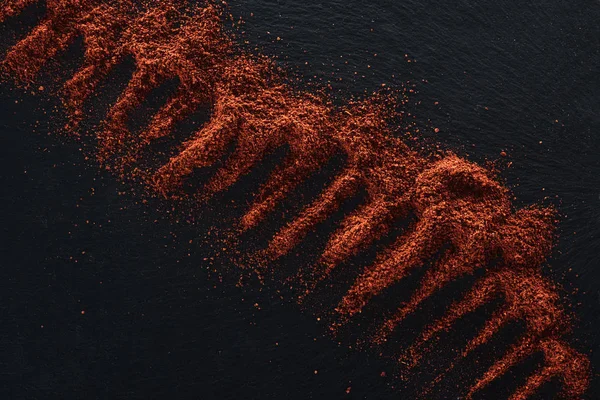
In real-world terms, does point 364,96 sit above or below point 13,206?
above

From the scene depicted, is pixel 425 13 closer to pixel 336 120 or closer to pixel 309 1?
pixel 309 1

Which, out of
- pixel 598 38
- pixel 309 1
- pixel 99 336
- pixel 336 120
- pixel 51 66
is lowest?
pixel 99 336

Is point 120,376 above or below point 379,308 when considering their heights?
below

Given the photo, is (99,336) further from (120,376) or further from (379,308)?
(379,308)

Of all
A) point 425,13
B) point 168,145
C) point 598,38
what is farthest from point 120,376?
point 598,38

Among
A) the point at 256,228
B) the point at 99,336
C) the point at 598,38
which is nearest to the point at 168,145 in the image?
the point at 256,228

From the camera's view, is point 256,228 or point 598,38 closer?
point 256,228
